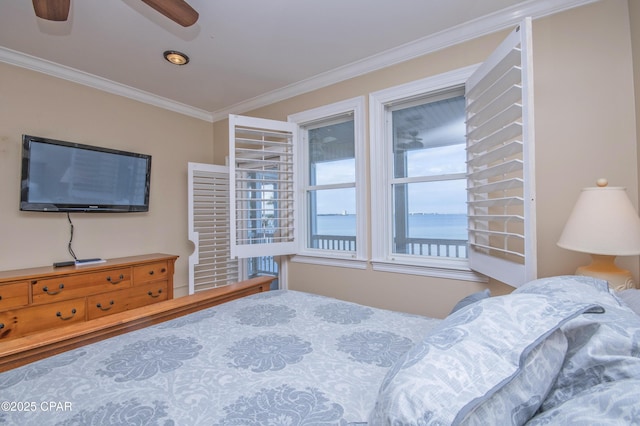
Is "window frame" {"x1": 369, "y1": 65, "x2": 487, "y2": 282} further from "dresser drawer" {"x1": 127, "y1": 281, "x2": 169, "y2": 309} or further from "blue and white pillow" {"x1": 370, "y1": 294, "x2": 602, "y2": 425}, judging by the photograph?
"dresser drawer" {"x1": 127, "y1": 281, "x2": 169, "y2": 309}

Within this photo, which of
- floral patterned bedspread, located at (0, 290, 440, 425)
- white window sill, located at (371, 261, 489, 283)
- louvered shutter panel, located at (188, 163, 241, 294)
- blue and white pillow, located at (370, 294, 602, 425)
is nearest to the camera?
blue and white pillow, located at (370, 294, 602, 425)

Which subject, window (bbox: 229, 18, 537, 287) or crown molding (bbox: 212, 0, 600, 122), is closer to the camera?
window (bbox: 229, 18, 537, 287)

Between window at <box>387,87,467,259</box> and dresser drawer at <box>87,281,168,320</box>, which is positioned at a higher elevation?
window at <box>387,87,467,259</box>

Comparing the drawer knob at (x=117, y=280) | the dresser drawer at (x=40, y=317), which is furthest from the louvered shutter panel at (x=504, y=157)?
the dresser drawer at (x=40, y=317)

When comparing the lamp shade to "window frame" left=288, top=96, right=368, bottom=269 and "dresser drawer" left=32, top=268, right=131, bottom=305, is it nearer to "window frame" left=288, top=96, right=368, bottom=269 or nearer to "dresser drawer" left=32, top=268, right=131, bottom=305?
"window frame" left=288, top=96, right=368, bottom=269

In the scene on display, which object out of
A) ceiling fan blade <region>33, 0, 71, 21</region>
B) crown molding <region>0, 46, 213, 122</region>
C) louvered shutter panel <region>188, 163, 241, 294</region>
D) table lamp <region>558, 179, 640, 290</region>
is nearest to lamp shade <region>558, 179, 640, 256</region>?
table lamp <region>558, 179, 640, 290</region>

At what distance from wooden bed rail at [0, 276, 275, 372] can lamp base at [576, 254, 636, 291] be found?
6.60 ft

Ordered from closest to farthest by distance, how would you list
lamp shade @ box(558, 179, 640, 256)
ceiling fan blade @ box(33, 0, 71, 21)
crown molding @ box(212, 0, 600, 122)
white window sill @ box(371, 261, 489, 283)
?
1. lamp shade @ box(558, 179, 640, 256)
2. ceiling fan blade @ box(33, 0, 71, 21)
3. crown molding @ box(212, 0, 600, 122)
4. white window sill @ box(371, 261, 489, 283)

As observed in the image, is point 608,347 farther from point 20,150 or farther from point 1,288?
point 20,150

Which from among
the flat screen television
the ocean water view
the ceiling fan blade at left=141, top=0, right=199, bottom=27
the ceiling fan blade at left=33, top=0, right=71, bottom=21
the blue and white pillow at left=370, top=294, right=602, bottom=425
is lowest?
the blue and white pillow at left=370, top=294, right=602, bottom=425

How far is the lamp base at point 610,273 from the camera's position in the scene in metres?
1.38

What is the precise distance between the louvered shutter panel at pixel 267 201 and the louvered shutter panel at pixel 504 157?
1682 mm

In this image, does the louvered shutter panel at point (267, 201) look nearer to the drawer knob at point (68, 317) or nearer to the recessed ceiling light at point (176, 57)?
the recessed ceiling light at point (176, 57)

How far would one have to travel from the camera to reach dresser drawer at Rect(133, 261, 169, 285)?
105 inches
